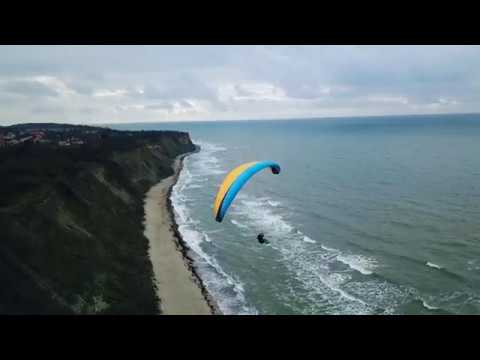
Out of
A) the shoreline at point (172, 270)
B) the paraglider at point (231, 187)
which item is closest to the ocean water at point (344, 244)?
the shoreline at point (172, 270)


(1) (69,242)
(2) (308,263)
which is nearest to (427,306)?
(2) (308,263)

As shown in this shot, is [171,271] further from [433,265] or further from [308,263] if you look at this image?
[433,265]

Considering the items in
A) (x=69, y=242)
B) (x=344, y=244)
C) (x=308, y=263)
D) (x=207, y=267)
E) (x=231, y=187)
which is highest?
(x=231, y=187)

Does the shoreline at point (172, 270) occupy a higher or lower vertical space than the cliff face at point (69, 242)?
lower

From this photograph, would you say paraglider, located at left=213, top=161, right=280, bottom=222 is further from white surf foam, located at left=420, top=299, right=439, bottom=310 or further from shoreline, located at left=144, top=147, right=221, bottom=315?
white surf foam, located at left=420, top=299, right=439, bottom=310

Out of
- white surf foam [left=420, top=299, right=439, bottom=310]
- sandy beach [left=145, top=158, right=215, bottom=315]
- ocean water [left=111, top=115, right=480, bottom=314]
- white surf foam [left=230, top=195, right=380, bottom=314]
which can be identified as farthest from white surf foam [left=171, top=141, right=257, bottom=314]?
white surf foam [left=420, top=299, right=439, bottom=310]

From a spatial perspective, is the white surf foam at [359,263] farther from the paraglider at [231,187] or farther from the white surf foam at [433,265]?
the paraglider at [231,187]

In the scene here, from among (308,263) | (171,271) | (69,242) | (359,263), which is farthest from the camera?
(308,263)
